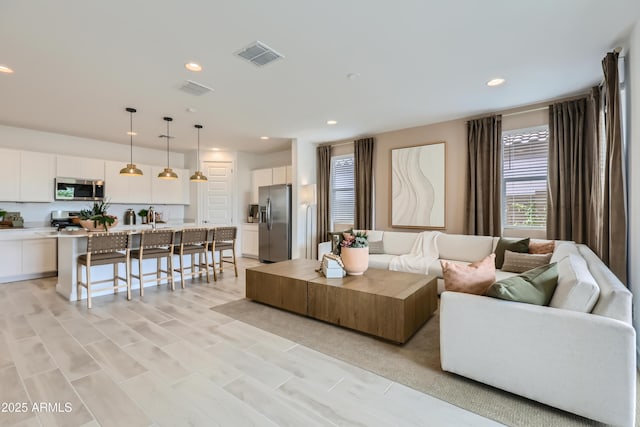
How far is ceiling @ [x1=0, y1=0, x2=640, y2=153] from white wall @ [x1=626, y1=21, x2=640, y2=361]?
0.83 ft

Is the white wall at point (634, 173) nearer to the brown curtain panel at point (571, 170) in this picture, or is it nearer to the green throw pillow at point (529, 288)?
the green throw pillow at point (529, 288)

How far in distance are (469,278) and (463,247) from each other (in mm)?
2434

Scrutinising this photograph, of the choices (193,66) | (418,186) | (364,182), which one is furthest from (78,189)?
(418,186)

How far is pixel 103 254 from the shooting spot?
12.6 ft

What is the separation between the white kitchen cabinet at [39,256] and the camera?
490 centimetres

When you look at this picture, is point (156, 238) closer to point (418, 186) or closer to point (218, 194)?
point (218, 194)

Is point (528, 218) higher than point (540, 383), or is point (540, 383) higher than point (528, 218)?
point (528, 218)

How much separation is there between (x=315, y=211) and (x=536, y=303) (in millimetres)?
4854

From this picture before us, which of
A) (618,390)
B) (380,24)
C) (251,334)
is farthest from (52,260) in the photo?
(618,390)

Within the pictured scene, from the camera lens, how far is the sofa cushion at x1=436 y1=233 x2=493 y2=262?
4164 millimetres

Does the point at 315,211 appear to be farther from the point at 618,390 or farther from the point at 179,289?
the point at 618,390

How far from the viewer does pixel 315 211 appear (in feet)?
21.1

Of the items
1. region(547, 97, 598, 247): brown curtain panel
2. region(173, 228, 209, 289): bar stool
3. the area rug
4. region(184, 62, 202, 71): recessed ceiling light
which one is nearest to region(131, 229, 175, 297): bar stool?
region(173, 228, 209, 289): bar stool

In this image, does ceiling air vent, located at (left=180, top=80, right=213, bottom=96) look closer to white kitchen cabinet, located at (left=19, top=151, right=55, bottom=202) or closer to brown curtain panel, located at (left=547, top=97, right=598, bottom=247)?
white kitchen cabinet, located at (left=19, top=151, right=55, bottom=202)
